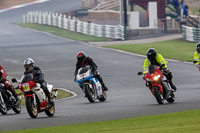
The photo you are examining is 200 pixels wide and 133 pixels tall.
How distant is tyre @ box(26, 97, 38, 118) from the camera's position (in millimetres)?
15266

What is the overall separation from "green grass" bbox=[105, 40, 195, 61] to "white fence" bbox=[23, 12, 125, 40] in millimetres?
5302

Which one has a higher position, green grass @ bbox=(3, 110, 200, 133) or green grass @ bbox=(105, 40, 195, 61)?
green grass @ bbox=(3, 110, 200, 133)

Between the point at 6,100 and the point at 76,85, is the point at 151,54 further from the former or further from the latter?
the point at 76,85

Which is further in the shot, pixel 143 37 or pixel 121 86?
pixel 143 37

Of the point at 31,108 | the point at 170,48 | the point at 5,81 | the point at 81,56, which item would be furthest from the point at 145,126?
the point at 170,48

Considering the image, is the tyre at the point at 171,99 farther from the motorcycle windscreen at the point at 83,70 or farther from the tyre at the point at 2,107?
the tyre at the point at 2,107

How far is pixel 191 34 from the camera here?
48375mm

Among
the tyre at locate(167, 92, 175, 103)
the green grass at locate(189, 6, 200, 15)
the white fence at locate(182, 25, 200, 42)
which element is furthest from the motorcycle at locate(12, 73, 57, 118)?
the green grass at locate(189, 6, 200, 15)

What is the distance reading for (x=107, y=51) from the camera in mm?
43125

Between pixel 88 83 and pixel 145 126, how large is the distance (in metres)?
7.62

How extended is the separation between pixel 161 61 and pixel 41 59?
2253 cm

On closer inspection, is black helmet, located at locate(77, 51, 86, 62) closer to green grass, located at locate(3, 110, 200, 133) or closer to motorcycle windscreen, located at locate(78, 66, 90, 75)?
motorcycle windscreen, located at locate(78, 66, 90, 75)

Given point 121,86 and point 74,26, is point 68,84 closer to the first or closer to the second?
point 121,86

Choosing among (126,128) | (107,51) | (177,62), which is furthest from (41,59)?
(126,128)
